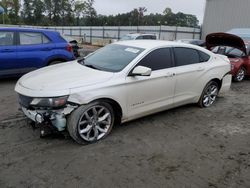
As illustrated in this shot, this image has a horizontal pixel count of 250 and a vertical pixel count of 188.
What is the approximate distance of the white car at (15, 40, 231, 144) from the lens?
3.80 m

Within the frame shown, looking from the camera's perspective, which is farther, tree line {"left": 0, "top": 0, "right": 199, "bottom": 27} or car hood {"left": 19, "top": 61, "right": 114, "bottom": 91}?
tree line {"left": 0, "top": 0, "right": 199, "bottom": 27}

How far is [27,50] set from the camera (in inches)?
301

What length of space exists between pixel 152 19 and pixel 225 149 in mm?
75481

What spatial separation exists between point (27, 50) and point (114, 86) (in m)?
4.48

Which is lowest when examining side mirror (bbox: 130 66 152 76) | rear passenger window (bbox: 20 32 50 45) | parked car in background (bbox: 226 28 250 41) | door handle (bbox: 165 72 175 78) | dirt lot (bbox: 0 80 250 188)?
dirt lot (bbox: 0 80 250 188)

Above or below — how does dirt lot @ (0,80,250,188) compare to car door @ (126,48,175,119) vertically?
below

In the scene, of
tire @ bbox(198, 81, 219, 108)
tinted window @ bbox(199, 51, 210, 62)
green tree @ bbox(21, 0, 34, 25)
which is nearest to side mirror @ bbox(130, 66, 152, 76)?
tinted window @ bbox(199, 51, 210, 62)

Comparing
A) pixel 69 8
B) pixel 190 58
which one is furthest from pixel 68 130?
pixel 69 8

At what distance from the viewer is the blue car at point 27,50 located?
7352 millimetres

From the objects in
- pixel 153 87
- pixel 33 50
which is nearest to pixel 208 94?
pixel 153 87

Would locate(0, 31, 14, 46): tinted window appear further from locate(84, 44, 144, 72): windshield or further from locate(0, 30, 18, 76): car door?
locate(84, 44, 144, 72): windshield

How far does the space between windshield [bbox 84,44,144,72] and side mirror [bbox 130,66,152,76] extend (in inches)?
8.4

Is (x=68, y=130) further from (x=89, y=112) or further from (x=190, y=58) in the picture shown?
(x=190, y=58)

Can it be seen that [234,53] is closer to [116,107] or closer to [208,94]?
[208,94]
